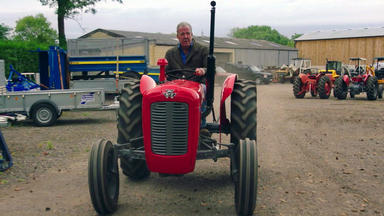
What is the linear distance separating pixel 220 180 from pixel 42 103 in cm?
664

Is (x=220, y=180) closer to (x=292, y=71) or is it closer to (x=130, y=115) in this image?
(x=130, y=115)

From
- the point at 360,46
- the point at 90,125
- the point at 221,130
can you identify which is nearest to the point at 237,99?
the point at 221,130

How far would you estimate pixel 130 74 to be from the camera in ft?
55.3

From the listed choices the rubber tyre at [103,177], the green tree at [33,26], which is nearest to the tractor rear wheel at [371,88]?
the rubber tyre at [103,177]

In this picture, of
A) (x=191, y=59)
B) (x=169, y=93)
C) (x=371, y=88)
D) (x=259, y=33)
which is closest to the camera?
(x=169, y=93)

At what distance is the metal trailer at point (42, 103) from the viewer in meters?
10.7

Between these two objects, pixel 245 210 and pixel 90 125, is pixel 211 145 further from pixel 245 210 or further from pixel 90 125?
pixel 90 125

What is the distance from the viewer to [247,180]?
160 inches

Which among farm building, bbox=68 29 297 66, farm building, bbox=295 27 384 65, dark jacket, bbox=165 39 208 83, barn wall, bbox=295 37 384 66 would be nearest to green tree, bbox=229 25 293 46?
farm building, bbox=295 27 384 65

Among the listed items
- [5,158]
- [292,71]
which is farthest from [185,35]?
[292,71]

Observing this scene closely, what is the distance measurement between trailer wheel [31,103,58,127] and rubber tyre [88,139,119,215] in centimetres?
682

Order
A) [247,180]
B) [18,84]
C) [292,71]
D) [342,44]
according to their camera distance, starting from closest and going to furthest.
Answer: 1. [247,180]
2. [18,84]
3. [292,71]
4. [342,44]

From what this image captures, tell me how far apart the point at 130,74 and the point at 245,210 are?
43.5 feet

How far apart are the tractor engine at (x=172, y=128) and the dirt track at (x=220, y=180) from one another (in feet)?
1.91
